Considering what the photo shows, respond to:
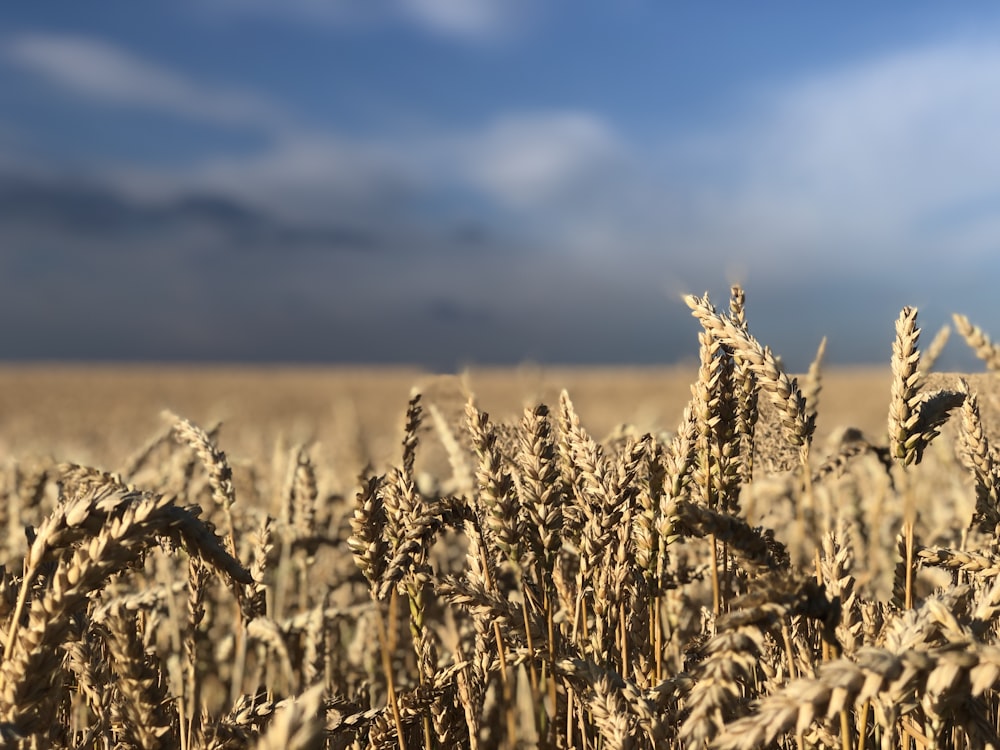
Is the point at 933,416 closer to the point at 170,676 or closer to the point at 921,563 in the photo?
the point at 921,563

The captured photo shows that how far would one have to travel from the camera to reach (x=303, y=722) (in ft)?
3.36

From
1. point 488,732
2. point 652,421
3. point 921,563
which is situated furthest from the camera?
point 652,421

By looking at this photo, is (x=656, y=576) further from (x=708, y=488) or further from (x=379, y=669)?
(x=379, y=669)

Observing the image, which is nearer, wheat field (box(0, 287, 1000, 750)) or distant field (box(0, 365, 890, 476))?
wheat field (box(0, 287, 1000, 750))

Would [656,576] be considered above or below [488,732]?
above

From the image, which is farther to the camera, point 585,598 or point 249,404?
point 249,404

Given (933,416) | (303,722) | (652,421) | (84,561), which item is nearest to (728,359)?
(933,416)

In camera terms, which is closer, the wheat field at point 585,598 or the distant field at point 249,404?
the wheat field at point 585,598

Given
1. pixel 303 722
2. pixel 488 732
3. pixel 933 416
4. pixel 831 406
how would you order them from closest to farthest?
pixel 303 722 → pixel 933 416 → pixel 488 732 → pixel 831 406

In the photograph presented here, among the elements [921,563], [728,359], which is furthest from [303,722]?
[921,563]

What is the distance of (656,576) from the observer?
1.87 meters

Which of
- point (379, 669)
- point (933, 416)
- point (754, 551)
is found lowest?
point (379, 669)

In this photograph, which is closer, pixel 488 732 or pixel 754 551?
pixel 754 551

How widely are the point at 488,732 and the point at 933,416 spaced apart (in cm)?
144
